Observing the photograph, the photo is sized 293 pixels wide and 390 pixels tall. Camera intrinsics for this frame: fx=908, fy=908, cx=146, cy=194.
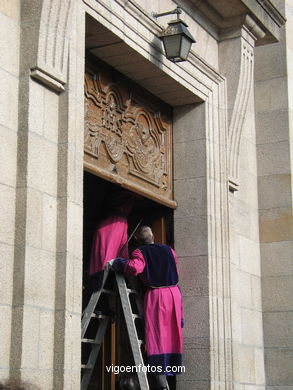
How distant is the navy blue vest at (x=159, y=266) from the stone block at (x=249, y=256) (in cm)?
192

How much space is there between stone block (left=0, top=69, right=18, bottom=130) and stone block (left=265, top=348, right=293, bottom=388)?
18.1 feet

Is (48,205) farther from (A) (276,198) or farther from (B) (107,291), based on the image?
(A) (276,198)

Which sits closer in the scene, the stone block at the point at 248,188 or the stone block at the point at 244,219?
the stone block at the point at 244,219

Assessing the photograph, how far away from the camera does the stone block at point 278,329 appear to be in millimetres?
11086

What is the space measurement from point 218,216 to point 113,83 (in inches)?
76.1

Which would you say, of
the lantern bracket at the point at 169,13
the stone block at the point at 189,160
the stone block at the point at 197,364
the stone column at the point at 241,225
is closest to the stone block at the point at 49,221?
the lantern bracket at the point at 169,13

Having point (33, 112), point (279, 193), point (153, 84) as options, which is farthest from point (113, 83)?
point (279, 193)

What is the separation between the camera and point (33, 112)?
6.89m

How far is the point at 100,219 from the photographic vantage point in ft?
32.1

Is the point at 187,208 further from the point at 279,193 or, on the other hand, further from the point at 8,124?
the point at 8,124

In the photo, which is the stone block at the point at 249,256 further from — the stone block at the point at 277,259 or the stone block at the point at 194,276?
the stone block at the point at 194,276

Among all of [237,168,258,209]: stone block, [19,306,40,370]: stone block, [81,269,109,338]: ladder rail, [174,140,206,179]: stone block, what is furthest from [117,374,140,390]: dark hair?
[237,168,258,209]: stone block

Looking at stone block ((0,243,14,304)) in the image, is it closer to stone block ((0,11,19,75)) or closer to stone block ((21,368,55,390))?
stone block ((21,368,55,390))

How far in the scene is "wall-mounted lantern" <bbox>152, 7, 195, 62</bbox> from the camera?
8.91 meters
